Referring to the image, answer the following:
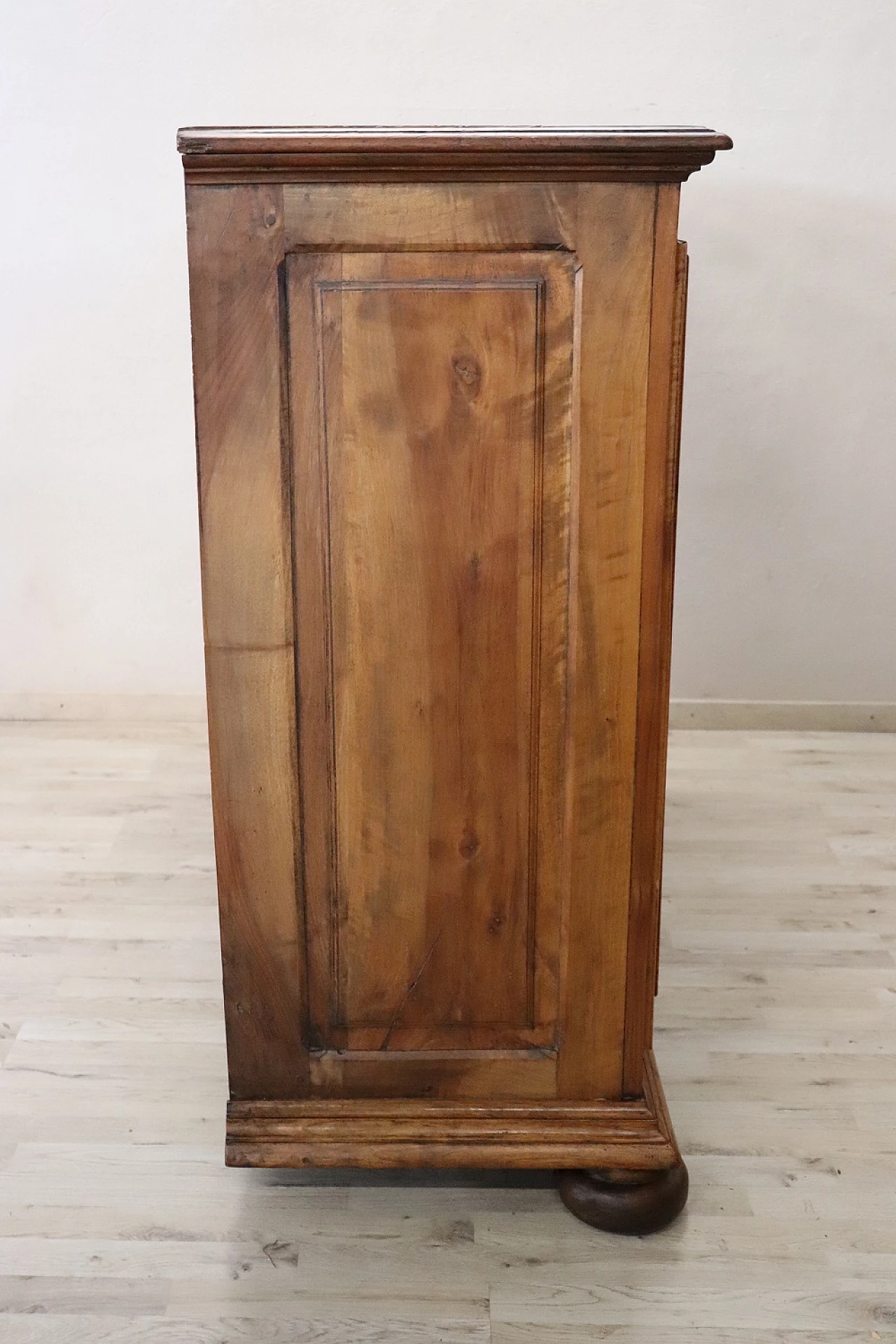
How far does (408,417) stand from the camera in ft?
4.09

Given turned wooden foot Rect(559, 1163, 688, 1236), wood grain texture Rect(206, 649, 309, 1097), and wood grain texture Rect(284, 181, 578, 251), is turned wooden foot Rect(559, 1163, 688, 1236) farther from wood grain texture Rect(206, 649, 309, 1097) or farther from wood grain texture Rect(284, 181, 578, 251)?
wood grain texture Rect(284, 181, 578, 251)

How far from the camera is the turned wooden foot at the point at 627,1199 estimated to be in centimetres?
142

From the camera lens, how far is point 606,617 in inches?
50.9

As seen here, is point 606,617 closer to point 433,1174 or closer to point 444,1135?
point 444,1135

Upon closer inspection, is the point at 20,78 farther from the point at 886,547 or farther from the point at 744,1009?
the point at 744,1009

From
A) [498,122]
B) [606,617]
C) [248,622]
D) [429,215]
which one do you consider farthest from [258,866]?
[498,122]

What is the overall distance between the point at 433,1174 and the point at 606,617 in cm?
→ 70

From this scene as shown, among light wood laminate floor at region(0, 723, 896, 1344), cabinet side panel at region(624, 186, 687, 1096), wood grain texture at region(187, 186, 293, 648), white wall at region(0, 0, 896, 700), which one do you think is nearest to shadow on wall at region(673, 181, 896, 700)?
white wall at region(0, 0, 896, 700)

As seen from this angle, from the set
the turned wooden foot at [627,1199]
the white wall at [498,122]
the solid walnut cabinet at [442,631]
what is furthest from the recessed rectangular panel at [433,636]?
the white wall at [498,122]

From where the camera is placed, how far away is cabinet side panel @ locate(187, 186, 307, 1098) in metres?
1.20

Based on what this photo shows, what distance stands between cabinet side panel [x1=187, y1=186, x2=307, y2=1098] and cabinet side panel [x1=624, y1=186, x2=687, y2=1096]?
0.35m

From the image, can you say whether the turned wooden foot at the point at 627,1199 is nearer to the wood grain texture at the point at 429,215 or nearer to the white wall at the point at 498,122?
the wood grain texture at the point at 429,215

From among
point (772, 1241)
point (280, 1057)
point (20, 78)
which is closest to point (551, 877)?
point (280, 1057)

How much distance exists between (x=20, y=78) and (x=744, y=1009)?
2.27 metres
